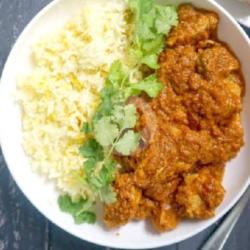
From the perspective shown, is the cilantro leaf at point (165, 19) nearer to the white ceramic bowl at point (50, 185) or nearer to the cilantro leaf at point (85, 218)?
the white ceramic bowl at point (50, 185)

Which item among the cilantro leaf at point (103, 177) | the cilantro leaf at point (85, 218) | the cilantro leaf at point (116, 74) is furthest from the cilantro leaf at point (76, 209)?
the cilantro leaf at point (116, 74)

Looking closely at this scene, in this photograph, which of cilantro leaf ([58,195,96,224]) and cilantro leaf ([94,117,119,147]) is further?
cilantro leaf ([58,195,96,224])

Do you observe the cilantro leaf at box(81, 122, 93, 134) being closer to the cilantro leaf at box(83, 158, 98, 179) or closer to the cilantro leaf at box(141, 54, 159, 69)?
the cilantro leaf at box(83, 158, 98, 179)

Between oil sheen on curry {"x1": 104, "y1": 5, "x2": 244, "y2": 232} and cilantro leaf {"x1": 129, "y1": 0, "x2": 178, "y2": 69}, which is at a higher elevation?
cilantro leaf {"x1": 129, "y1": 0, "x2": 178, "y2": 69}

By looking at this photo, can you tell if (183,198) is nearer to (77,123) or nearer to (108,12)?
(77,123)

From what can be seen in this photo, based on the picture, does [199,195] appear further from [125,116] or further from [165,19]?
[165,19]

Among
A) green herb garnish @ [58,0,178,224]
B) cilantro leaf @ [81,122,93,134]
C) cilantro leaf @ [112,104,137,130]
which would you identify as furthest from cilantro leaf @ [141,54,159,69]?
cilantro leaf @ [81,122,93,134]

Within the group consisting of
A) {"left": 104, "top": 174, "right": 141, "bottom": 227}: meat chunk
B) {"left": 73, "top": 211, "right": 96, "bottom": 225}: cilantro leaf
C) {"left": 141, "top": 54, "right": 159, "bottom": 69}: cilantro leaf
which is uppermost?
{"left": 141, "top": 54, "right": 159, "bottom": 69}: cilantro leaf

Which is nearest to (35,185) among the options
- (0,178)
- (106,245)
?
(0,178)
